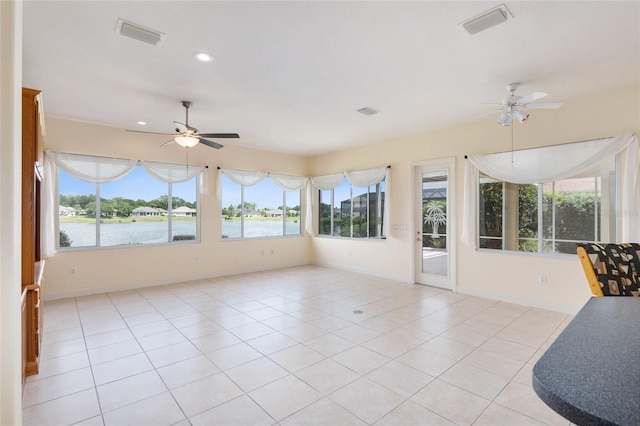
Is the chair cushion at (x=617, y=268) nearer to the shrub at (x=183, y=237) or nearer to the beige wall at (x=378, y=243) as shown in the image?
the beige wall at (x=378, y=243)

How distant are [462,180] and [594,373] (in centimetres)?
484

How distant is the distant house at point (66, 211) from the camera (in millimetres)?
5012

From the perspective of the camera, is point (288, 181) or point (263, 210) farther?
point (288, 181)

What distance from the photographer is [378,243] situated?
6.60 m

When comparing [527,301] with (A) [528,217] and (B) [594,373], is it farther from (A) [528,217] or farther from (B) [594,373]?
(B) [594,373]

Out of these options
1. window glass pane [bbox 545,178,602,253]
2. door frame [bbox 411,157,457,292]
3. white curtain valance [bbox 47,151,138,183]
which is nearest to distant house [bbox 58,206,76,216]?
white curtain valance [bbox 47,151,138,183]

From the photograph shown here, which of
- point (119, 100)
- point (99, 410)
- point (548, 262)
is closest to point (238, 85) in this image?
point (119, 100)

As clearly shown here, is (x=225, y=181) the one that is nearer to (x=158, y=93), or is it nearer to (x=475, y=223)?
(x=158, y=93)

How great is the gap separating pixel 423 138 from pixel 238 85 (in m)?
3.59

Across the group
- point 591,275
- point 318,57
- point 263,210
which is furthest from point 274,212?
point 591,275

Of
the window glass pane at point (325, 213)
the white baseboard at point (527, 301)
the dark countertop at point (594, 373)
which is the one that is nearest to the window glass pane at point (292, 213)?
the window glass pane at point (325, 213)

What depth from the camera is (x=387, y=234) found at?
630cm

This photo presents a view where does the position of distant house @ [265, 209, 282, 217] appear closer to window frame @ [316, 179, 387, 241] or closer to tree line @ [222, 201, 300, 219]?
tree line @ [222, 201, 300, 219]

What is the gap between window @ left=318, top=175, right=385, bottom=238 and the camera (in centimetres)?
675
